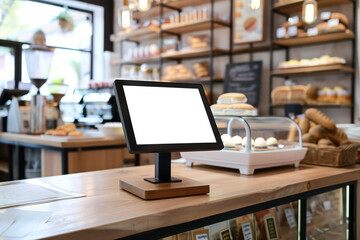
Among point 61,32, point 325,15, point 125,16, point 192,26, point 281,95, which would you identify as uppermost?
point 61,32

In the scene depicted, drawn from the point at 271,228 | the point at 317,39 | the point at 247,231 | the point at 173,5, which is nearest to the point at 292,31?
the point at 317,39

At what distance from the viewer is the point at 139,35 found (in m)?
6.32

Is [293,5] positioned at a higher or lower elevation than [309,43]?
higher

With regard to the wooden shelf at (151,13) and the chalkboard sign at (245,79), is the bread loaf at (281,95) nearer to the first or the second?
the chalkboard sign at (245,79)

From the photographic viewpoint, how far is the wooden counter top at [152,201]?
866 mm

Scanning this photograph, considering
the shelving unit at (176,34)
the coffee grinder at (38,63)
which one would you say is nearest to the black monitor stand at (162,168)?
the coffee grinder at (38,63)

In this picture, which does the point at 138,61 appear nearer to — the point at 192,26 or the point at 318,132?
the point at 192,26

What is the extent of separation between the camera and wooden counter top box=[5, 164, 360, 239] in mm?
866

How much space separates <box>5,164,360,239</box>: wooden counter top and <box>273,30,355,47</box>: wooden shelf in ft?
8.99

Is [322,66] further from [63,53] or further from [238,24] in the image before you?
[63,53]

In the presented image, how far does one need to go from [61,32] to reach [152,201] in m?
6.34

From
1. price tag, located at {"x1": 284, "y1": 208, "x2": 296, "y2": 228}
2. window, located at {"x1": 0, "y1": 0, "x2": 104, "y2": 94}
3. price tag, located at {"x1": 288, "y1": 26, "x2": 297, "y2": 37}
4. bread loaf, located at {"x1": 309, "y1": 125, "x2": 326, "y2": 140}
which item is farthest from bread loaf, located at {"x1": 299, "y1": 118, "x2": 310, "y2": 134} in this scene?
window, located at {"x1": 0, "y1": 0, "x2": 104, "y2": 94}

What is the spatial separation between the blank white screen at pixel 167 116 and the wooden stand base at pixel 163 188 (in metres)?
0.14

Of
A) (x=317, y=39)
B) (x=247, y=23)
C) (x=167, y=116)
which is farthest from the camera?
(x=247, y=23)
